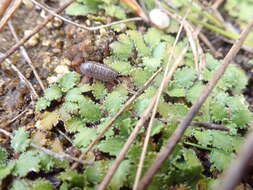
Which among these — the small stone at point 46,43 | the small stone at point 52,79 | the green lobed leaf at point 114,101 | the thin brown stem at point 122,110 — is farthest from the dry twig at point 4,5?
the thin brown stem at point 122,110

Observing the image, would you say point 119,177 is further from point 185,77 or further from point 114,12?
point 114,12

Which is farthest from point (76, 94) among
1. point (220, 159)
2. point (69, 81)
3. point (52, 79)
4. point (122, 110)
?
point (220, 159)

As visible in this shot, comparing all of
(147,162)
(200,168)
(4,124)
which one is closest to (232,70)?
(200,168)

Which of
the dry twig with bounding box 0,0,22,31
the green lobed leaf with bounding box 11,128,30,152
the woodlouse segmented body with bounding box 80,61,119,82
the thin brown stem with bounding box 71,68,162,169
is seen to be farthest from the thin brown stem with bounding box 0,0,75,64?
the thin brown stem with bounding box 71,68,162,169

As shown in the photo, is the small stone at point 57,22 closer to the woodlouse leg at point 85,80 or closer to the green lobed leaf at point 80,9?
the green lobed leaf at point 80,9

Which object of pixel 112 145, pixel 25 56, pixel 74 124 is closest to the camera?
pixel 112 145

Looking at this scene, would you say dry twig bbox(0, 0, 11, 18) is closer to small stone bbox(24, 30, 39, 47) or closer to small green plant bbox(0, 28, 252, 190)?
small stone bbox(24, 30, 39, 47)
